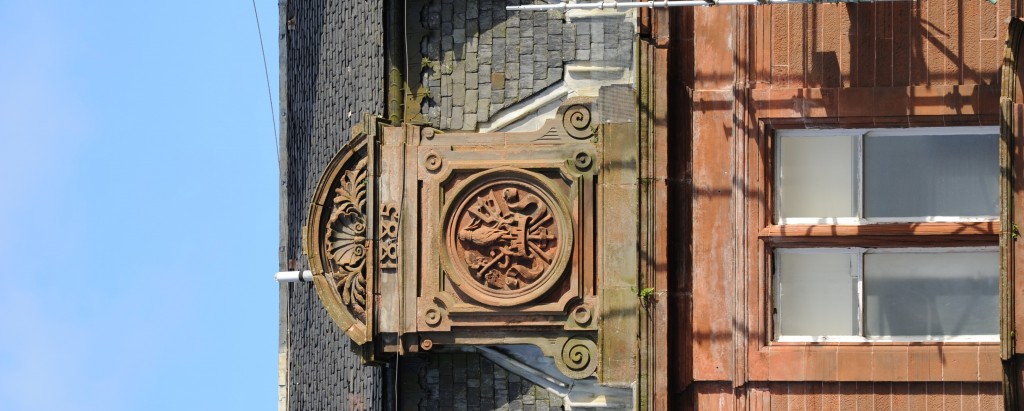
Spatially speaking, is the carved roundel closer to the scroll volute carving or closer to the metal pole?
the scroll volute carving

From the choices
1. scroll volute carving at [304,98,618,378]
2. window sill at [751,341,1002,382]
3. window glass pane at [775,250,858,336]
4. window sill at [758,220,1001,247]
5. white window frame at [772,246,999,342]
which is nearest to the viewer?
window sill at [751,341,1002,382]

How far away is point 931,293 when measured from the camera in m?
14.1

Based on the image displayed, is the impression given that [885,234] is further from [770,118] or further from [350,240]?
[350,240]

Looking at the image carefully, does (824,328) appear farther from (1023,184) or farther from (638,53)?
(638,53)

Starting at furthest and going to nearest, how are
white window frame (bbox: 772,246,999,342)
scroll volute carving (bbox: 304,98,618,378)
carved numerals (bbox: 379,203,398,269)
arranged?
1. carved numerals (bbox: 379,203,398,269)
2. scroll volute carving (bbox: 304,98,618,378)
3. white window frame (bbox: 772,246,999,342)

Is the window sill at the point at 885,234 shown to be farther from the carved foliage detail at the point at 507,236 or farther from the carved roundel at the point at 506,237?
the carved foliage detail at the point at 507,236

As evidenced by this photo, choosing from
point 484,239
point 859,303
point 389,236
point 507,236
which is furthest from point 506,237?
point 859,303

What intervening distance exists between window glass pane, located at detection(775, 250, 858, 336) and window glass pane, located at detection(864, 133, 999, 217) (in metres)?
0.75

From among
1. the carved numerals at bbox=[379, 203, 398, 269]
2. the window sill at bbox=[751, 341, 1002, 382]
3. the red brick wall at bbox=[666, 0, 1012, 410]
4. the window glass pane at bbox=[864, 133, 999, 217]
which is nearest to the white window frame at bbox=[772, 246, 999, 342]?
the window sill at bbox=[751, 341, 1002, 382]

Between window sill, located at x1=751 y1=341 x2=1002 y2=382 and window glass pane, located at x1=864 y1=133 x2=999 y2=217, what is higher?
window glass pane, located at x1=864 y1=133 x2=999 y2=217

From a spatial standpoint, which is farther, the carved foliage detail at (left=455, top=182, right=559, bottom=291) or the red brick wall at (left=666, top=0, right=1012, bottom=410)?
the carved foliage detail at (left=455, top=182, right=559, bottom=291)

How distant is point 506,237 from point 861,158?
425 cm

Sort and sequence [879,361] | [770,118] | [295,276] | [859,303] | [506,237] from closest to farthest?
[879,361]
[859,303]
[770,118]
[506,237]
[295,276]

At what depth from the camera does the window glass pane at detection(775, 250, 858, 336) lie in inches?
564
